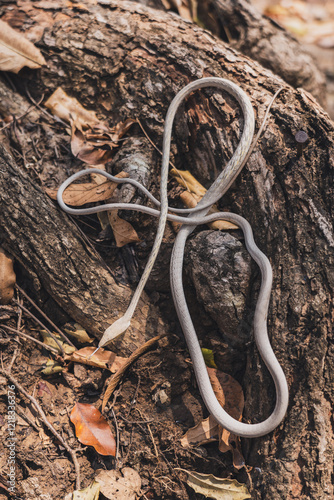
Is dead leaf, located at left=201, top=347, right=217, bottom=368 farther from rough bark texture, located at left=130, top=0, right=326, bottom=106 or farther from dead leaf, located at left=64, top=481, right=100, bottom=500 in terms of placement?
rough bark texture, located at left=130, top=0, right=326, bottom=106

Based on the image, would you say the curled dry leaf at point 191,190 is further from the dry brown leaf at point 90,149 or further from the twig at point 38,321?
the twig at point 38,321

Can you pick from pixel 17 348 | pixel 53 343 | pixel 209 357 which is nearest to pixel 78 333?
pixel 53 343

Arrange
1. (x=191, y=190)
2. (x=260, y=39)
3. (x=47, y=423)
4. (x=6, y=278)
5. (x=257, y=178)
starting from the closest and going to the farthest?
(x=47, y=423) < (x=6, y=278) < (x=257, y=178) < (x=191, y=190) < (x=260, y=39)

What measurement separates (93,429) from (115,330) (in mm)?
580

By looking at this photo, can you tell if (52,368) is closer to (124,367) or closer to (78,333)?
(78,333)

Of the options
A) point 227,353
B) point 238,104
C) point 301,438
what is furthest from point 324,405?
point 238,104

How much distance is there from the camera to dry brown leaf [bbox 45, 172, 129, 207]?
2516mm

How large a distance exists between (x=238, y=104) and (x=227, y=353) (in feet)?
5.81

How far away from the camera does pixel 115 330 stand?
2.21 meters

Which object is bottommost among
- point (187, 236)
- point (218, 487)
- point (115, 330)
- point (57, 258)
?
point (218, 487)

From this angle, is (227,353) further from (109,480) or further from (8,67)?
(8,67)

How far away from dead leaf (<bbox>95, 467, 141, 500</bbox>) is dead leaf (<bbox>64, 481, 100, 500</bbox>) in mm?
32

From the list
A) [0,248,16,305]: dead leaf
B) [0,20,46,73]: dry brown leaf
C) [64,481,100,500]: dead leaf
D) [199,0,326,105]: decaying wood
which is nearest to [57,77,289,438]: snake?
[0,248,16,305]: dead leaf

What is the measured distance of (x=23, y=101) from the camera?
9.59ft
